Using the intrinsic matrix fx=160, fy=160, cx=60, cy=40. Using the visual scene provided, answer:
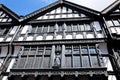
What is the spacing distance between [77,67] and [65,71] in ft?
2.90

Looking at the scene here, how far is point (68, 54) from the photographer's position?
12445 mm

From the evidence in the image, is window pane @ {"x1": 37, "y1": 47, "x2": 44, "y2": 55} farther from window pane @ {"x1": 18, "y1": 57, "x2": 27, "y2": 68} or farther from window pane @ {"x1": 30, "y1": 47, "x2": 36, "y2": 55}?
window pane @ {"x1": 18, "y1": 57, "x2": 27, "y2": 68}

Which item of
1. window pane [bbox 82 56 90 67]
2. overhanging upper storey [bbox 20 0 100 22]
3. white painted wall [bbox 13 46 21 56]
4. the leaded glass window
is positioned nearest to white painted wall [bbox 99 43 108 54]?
the leaded glass window

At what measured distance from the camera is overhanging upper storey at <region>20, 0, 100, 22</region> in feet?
53.3

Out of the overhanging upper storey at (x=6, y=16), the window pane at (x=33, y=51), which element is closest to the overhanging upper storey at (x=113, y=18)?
the window pane at (x=33, y=51)

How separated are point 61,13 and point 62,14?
0.68 feet

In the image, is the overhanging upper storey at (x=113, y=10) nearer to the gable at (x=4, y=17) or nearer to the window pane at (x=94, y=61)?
the window pane at (x=94, y=61)

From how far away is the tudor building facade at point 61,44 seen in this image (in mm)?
11078

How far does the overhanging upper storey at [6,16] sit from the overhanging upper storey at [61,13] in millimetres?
1098

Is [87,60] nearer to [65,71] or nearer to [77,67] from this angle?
[77,67]

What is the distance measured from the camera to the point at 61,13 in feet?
56.3

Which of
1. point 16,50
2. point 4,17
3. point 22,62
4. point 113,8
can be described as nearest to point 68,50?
point 22,62

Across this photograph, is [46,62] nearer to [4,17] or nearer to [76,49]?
[76,49]

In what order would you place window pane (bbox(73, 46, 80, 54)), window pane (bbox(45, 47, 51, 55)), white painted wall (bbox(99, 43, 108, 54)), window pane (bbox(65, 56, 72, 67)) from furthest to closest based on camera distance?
window pane (bbox(45, 47, 51, 55)) → window pane (bbox(73, 46, 80, 54)) → white painted wall (bbox(99, 43, 108, 54)) → window pane (bbox(65, 56, 72, 67))
